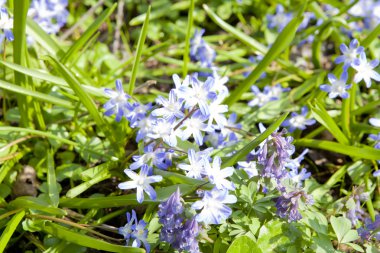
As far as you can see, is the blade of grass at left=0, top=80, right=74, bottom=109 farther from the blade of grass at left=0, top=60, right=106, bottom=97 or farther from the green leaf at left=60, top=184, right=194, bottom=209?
the green leaf at left=60, top=184, right=194, bottom=209

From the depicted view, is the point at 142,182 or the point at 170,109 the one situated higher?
the point at 170,109

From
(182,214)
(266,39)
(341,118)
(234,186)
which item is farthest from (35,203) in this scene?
(266,39)

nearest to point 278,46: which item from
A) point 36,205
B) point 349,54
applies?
point 349,54

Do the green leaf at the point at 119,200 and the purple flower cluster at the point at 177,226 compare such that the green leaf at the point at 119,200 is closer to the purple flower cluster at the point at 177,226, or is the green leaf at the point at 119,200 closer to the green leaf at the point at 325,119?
the purple flower cluster at the point at 177,226

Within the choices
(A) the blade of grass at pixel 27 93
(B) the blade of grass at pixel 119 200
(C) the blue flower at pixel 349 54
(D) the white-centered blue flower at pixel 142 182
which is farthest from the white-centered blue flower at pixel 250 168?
(A) the blade of grass at pixel 27 93

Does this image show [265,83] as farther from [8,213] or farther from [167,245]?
[8,213]

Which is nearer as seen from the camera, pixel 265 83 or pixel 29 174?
pixel 29 174

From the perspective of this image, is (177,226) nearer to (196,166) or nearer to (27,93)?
(196,166)
